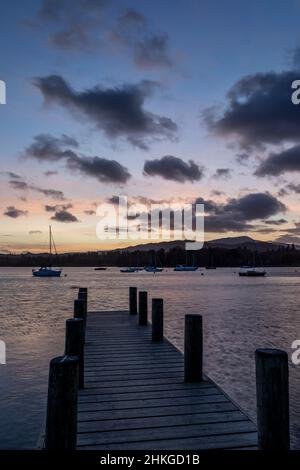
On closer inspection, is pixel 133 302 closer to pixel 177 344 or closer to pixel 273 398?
pixel 177 344

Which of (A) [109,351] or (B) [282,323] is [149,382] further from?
(B) [282,323]

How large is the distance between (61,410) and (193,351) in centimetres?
385

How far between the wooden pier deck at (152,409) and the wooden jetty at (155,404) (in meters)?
0.01

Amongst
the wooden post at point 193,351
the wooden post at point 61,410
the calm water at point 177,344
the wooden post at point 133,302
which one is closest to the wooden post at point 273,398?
the wooden post at point 61,410

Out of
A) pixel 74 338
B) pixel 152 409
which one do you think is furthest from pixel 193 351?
pixel 74 338

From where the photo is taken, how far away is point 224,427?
5.39 meters

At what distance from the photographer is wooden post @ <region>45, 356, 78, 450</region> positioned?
435cm

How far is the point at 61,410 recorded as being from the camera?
14.3ft

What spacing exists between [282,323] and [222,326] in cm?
458

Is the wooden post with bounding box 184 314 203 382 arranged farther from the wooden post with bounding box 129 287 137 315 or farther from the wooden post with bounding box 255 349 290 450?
the wooden post with bounding box 129 287 137 315

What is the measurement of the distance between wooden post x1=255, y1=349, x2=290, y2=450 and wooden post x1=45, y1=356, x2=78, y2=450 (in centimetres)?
219

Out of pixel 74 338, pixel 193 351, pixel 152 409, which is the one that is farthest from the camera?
pixel 193 351

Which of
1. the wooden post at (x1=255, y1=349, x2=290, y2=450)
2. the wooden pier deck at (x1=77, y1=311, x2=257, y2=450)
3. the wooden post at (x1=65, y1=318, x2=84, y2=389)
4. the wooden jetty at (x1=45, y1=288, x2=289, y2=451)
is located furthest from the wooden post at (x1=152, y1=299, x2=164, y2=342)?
the wooden post at (x1=255, y1=349, x2=290, y2=450)
